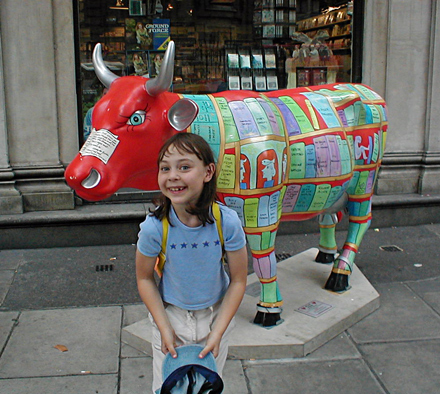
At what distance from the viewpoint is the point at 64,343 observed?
170 inches

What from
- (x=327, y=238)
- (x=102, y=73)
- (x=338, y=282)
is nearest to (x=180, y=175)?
(x=102, y=73)

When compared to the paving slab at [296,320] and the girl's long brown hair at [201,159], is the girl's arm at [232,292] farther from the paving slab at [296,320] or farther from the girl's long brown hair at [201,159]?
the paving slab at [296,320]

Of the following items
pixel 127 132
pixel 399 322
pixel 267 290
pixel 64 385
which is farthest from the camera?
pixel 399 322

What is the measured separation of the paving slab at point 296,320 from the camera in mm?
4051

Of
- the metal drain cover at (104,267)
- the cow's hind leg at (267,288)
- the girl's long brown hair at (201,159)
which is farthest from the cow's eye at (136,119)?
the metal drain cover at (104,267)

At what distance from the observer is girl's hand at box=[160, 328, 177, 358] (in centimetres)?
248

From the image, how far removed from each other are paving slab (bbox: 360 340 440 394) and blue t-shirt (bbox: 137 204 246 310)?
1.76m

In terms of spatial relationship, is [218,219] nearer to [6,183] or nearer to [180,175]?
[180,175]

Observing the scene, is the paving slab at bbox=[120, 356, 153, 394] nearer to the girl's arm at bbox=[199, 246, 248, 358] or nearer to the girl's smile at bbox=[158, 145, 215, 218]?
the girl's arm at bbox=[199, 246, 248, 358]

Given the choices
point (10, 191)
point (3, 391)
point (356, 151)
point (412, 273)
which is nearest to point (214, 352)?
point (3, 391)

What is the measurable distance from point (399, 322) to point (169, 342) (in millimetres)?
2749

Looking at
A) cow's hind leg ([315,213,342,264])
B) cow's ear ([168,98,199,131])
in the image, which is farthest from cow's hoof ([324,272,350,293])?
cow's ear ([168,98,199,131])

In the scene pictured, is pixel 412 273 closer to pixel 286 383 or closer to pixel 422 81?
pixel 286 383

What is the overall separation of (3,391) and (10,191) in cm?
349
